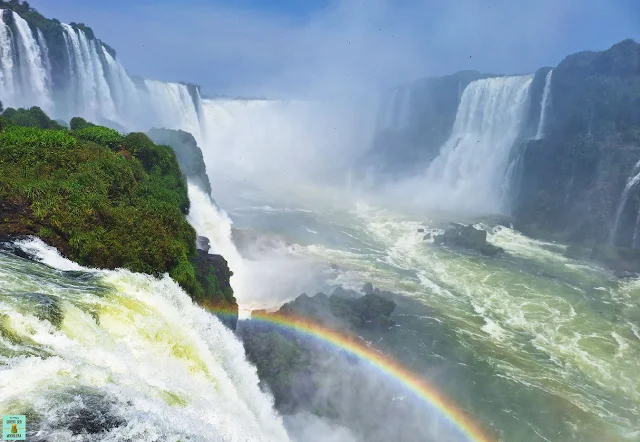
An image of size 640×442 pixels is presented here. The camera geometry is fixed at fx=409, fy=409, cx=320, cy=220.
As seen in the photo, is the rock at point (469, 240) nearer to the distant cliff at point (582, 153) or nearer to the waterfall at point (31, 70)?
the distant cliff at point (582, 153)

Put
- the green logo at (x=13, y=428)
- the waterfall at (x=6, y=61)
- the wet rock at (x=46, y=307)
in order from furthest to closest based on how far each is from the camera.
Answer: the waterfall at (x=6, y=61) < the wet rock at (x=46, y=307) < the green logo at (x=13, y=428)

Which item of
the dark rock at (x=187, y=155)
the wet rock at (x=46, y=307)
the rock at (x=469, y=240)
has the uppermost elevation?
the dark rock at (x=187, y=155)

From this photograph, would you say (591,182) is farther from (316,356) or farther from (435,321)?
(316,356)

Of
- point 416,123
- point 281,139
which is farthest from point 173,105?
point 416,123

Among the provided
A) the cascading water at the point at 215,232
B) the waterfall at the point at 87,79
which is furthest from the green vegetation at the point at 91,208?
the waterfall at the point at 87,79

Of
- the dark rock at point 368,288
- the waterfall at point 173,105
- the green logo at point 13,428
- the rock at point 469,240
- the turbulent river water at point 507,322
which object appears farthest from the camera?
the waterfall at point 173,105

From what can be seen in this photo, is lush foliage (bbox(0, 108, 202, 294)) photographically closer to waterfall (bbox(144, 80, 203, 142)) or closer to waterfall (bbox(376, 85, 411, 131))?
waterfall (bbox(144, 80, 203, 142))

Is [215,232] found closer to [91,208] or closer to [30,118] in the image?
[91,208]
